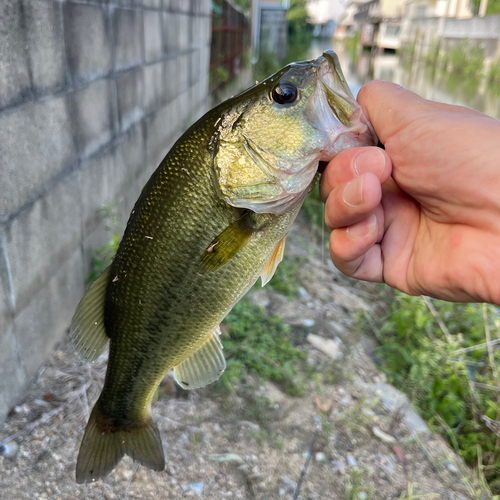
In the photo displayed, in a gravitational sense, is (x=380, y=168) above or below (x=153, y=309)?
above

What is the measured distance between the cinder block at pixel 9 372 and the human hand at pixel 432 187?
1.56m

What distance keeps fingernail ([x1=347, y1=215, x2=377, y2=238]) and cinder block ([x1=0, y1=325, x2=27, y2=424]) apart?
1.62m

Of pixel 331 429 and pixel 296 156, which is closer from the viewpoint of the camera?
pixel 296 156

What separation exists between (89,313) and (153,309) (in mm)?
241

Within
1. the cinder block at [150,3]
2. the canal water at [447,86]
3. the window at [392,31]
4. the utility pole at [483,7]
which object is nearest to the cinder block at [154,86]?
the cinder block at [150,3]

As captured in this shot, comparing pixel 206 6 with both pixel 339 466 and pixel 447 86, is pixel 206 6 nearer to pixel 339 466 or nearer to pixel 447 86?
pixel 339 466

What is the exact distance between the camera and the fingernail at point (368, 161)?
4.53 ft

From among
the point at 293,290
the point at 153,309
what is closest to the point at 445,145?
the point at 153,309

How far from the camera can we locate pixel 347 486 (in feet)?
7.48

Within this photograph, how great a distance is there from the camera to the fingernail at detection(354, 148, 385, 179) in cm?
138

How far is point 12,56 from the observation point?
1848 millimetres

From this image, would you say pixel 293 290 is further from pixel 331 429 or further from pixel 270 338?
pixel 331 429

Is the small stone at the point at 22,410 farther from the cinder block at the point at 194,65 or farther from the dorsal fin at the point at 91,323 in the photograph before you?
the cinder block at the point at 194,65

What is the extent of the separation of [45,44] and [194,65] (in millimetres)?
4369
